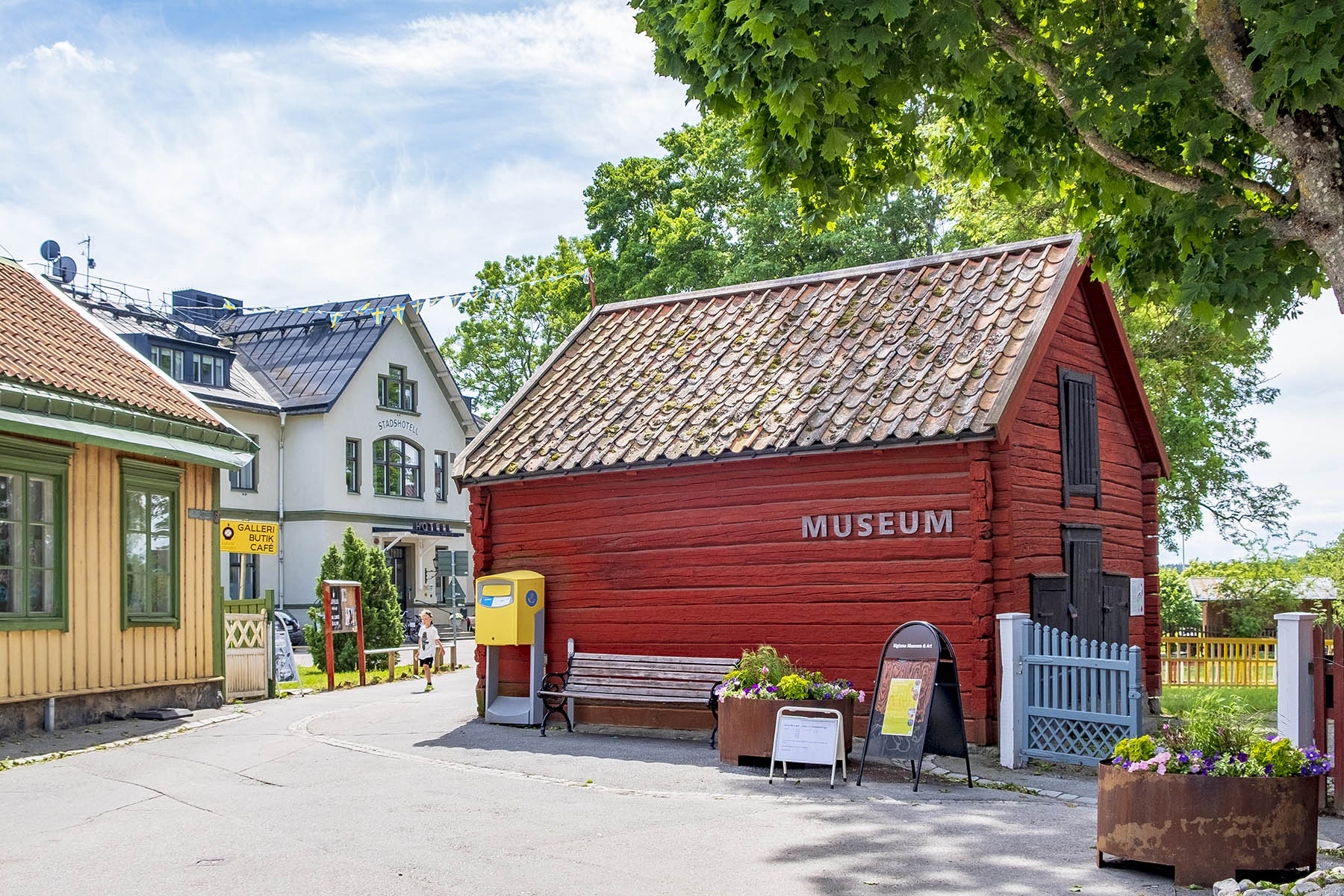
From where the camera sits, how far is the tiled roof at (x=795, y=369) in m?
13.7

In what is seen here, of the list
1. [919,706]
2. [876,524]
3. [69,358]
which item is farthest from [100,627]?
[919,706]

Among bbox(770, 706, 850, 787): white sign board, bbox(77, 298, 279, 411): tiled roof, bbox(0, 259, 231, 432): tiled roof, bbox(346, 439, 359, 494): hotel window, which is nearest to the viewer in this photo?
bbox(770, 706, 850, 787): white sign board

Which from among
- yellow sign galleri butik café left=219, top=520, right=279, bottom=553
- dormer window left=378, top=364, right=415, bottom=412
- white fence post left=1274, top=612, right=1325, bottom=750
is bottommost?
white fence post left=1274, top=612, right=1325, bottom=750

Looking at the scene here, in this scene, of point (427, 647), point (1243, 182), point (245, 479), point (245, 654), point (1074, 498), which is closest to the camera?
point (1243, 182)

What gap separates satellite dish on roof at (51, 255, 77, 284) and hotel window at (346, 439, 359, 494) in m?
9.33

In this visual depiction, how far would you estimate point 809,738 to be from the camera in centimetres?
1194

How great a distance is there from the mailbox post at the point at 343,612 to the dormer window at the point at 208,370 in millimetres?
14866

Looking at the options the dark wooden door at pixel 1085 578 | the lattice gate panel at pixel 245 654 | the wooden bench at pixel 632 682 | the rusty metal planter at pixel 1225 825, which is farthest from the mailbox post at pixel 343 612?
the rusty metal planter at pixel 1225 825

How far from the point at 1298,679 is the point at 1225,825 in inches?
123

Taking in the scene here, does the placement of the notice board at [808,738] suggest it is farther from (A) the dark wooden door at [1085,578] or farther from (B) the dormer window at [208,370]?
(B) the dormer window at [208,370]

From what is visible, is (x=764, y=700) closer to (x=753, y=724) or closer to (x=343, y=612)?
(x=753, y=724)

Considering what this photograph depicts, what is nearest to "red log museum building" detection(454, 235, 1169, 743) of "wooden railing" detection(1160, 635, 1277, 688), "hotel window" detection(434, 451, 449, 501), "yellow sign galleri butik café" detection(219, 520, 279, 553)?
"yellow sign galleri butik café" detection(219, 520, 279, 553)

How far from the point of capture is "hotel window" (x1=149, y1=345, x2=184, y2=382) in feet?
119

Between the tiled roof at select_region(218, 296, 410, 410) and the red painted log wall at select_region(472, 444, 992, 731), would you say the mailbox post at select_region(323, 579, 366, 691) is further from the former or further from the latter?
the tiled roof at select_region(218, 296, 410, 410)
